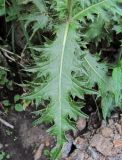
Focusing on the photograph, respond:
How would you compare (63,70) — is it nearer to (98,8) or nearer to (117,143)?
(98,8)

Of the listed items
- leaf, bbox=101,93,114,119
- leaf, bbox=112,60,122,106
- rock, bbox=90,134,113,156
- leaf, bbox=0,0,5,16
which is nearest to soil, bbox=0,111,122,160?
rock, bbox=90,134,113,156

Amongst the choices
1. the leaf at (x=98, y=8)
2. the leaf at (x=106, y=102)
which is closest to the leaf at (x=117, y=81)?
the leaf at (x=106, y=102)

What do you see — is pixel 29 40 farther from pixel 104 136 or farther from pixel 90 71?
pixel 104 136

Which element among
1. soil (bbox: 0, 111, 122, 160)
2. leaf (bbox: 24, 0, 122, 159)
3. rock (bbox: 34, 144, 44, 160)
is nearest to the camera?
leaf (bbox: 24, 0, 122, 159)

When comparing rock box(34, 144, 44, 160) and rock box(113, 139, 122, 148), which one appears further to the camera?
rock box(34, 144, 44, 160)

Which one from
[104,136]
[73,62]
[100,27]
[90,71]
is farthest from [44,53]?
[104,136]

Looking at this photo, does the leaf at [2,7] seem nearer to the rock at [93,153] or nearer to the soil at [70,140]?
the soil at [70,140]

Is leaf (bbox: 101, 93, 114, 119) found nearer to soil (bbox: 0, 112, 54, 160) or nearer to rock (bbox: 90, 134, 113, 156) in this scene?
rock (bbox: 90, 134, 113, 156)

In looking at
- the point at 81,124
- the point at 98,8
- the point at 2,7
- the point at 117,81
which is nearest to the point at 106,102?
the point at 117,81
